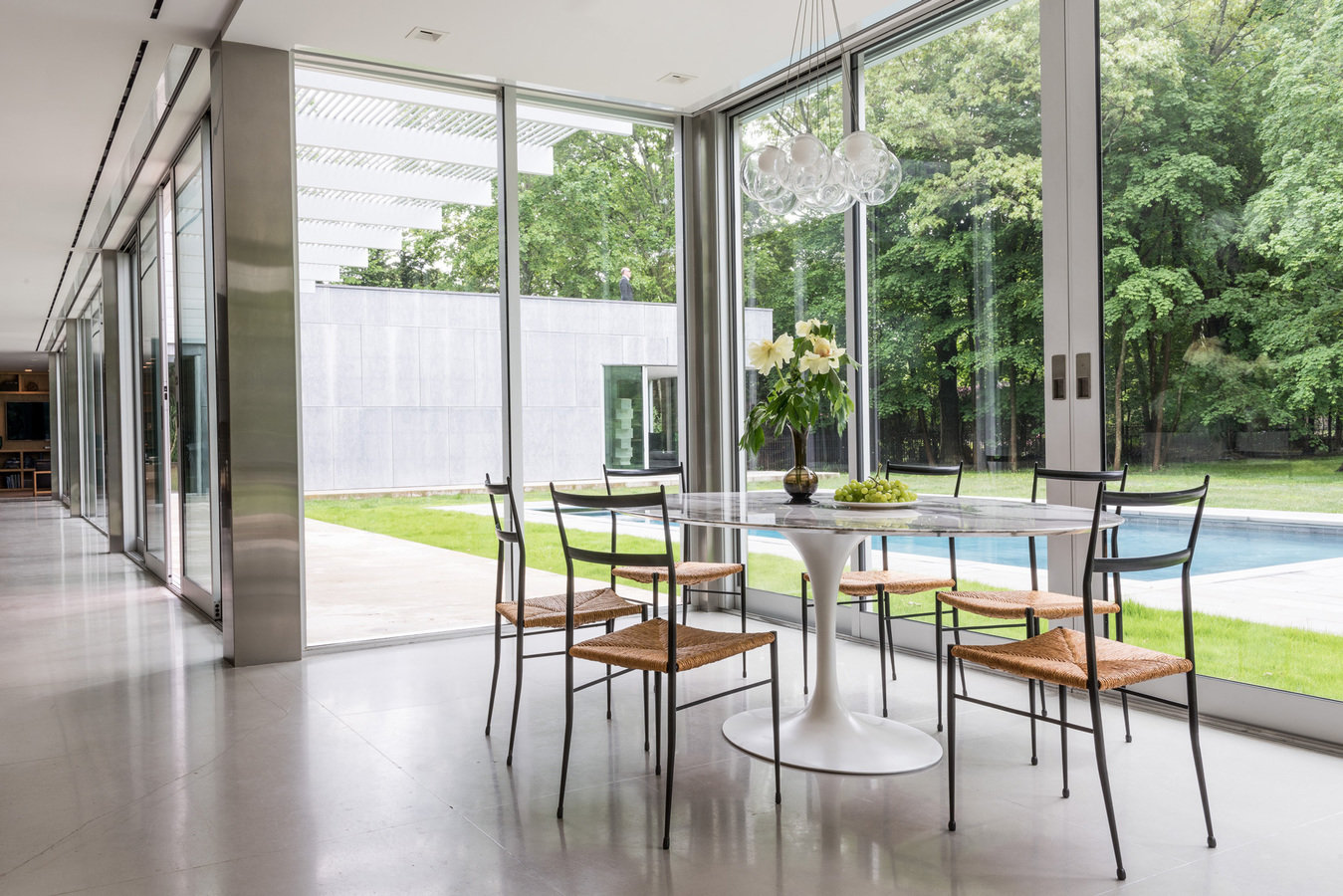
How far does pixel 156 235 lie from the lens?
731cm

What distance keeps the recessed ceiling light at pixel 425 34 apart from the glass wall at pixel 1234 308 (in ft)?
9.52

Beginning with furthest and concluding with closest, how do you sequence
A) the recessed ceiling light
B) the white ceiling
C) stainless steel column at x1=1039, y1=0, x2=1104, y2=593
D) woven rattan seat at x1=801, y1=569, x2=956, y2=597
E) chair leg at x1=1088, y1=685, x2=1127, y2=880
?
the recessed ceiling light
the white ceiling
stainless steel column at x1=1039, y1=0, x2=1104, y2=593
woven rattan seat at x1=801, y1=569, x2=956, y2=597
chair leg at x1=1088, y1=685, x2=1127, y2=880

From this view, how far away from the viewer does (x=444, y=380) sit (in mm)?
5527

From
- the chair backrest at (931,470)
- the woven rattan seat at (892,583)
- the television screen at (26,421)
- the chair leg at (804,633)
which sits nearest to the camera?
the woven rattan seat at (892,583)

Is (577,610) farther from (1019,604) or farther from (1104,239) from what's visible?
(1104,239)

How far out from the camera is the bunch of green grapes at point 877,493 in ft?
10.5

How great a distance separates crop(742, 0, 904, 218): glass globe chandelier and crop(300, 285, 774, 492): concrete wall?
236cm

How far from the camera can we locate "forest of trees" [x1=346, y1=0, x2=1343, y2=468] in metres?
3.33

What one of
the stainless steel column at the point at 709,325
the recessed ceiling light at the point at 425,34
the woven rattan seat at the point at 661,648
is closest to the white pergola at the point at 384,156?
the recessed ceiling light at the point at 425,34

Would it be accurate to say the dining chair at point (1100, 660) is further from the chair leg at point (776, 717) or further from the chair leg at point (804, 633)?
the chair leg at point (804, 633)

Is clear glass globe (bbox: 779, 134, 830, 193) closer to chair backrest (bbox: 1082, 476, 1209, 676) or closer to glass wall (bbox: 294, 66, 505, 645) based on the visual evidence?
chair backrest (bbox: 1082, 476, 1209, 676)

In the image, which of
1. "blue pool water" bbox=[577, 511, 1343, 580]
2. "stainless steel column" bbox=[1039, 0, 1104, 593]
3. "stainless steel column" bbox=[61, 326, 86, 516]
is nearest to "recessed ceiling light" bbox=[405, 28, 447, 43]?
"stainless steel column" bbox=[1039, 0, 1104, 593]

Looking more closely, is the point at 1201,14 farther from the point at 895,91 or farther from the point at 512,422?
the point at 512,422

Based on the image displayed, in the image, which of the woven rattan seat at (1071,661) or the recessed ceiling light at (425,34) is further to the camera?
the recessed ceiling light at (425,34)
